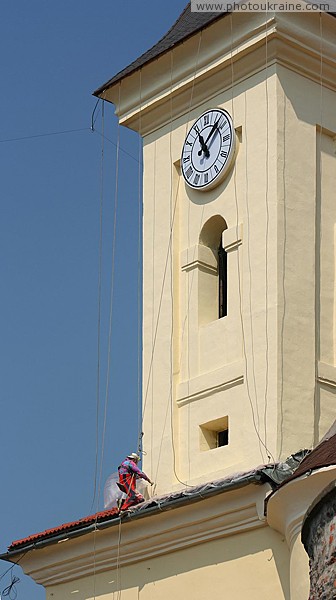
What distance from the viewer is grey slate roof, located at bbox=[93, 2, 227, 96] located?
2203 cm

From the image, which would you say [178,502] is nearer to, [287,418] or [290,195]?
[287,418]

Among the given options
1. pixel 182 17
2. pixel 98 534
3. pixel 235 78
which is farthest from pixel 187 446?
pixel 182 17

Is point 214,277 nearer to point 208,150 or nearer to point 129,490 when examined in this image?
point 208,150

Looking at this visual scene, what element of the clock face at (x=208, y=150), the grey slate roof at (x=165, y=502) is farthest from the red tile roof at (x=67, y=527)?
the clock face at (x=208, y=150)

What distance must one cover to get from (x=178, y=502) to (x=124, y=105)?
631 cm

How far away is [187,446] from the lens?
20656 millimetres

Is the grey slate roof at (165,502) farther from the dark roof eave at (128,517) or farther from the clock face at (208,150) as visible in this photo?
A: the clock face at (208,150)

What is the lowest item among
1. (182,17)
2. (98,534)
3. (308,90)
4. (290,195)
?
(98,534)

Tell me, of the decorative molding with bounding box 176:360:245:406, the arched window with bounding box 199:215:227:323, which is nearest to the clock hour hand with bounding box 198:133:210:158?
the arched window with bounding box 199:215:227:323

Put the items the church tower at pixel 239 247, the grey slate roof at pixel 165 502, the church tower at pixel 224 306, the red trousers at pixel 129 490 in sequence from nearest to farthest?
the grey slate roof at pixel 165 502 < the church tower at pixel 224 306 < the church tower at pixel 239 247 < the red trousers at pixel 129 490

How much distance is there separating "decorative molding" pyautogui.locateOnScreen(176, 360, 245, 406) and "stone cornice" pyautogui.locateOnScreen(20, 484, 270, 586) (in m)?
1.89

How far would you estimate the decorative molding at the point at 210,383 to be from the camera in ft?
66.2

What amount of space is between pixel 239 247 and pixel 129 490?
129 inches

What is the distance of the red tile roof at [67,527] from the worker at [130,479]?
21cm
